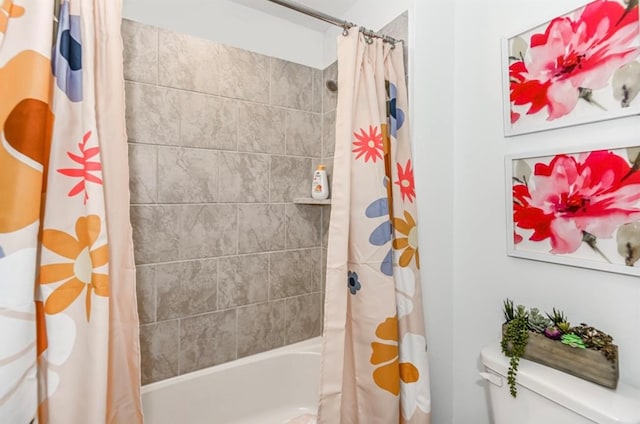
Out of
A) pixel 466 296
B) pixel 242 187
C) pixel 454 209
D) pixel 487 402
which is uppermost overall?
pixel 242 187

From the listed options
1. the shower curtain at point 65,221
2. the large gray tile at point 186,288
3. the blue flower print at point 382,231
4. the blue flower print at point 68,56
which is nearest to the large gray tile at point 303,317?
the large gray tile at point 186,288

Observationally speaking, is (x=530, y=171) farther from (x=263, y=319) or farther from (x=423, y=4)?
(x=263, y=319)

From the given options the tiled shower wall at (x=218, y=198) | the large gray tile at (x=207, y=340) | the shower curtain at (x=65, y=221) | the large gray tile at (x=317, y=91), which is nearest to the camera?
the shower curtain at (x=65, y=221)

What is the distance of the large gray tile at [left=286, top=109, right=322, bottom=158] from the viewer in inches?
73.0

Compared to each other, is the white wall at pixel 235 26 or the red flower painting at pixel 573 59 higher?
the white wall at pixel 235 26

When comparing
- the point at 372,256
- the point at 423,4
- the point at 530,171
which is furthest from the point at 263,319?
the point at 423,4

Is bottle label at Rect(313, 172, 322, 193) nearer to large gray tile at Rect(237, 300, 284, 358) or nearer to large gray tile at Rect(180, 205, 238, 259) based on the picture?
large gray tile at Rect(180, 205, 238, 259)

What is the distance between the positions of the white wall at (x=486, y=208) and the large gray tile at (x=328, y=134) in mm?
629

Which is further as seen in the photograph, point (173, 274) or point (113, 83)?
point (173, 274)

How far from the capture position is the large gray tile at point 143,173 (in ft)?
4.69

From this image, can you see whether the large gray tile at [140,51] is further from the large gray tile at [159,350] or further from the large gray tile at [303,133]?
the large gray tile at [159,350]

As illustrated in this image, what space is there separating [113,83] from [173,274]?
2.87 feet

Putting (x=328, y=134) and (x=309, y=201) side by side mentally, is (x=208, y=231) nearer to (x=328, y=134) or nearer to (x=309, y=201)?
(x=309, y=201)

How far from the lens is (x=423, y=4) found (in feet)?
4.46
